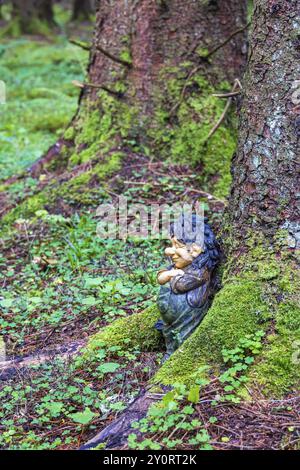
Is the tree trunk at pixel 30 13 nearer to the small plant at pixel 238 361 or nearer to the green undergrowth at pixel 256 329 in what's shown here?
the green undergrowth at pixel 256 329

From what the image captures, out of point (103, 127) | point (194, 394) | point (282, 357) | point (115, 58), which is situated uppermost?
point (115, 58)

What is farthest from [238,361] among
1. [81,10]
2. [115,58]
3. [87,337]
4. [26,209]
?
[81,10]

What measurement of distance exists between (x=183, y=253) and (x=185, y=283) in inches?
8.1

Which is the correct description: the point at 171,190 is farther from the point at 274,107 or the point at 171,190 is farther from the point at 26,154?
the point at 26,154

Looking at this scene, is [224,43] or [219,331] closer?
[219,331]

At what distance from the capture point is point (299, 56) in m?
3.73

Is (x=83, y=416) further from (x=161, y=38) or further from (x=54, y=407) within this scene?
(x=161, y=38)

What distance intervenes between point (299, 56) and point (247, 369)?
1.97m

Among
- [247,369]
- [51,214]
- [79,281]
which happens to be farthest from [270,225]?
[51,214]

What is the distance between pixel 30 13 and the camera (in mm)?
22109

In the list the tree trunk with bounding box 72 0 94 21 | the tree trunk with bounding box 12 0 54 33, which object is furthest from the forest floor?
the tree trunk with bounding box 72 0 94 21

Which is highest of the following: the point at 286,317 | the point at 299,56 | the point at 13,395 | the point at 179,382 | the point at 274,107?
the point at 299,56

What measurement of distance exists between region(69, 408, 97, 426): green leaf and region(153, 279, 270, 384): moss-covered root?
450 millimetres

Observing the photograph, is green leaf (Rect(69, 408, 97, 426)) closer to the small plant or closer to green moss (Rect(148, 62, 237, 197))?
the small plant
